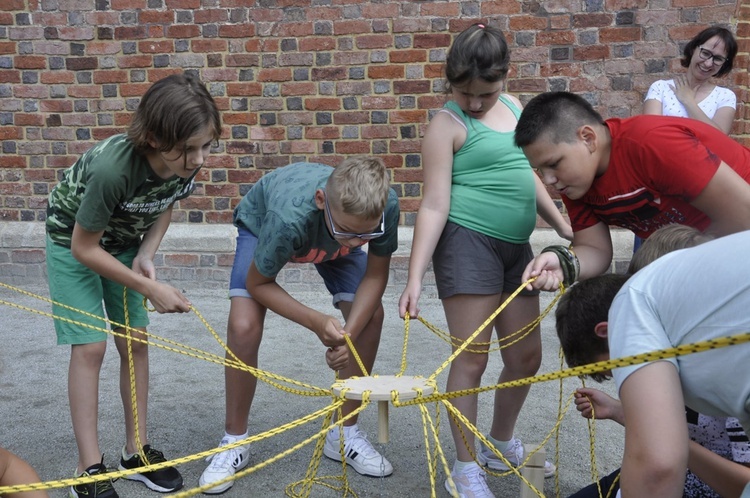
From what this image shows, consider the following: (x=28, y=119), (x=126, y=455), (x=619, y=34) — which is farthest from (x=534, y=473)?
(x=28, y=119)

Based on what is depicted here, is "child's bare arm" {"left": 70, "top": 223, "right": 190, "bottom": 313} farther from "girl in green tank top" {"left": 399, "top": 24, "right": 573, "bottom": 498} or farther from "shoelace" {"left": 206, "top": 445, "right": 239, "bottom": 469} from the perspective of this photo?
"girl in green tank top" {"left": 399, "top": 24, "right": 573, "bottom": 498}

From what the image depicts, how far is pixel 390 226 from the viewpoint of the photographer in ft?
9.43

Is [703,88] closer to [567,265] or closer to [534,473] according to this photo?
[567,265]

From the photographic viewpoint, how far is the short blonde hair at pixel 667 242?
2.05 metres

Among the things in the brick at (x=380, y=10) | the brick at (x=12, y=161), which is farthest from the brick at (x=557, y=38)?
the brick at (x=12, y=161)

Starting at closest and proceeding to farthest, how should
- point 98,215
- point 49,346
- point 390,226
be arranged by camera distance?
1. point 98,215
2. point 390,226
3. point 49,346

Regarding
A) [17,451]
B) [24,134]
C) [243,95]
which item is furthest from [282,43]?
[17,451]

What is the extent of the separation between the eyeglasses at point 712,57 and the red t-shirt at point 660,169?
195cm

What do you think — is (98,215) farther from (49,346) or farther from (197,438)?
(49,346)

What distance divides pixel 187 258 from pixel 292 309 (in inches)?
128

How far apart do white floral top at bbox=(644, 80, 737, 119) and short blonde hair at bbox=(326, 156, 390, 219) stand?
228cm

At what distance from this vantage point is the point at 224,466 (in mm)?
2986

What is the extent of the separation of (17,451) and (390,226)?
1.80 meters

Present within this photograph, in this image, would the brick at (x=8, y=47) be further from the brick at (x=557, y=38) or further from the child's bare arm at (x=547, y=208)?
the child's bare arm at (x=547, y=208)
